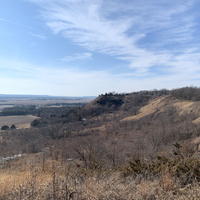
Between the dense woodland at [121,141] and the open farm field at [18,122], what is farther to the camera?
the open farm field at [18,122]

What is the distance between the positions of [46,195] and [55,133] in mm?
36196

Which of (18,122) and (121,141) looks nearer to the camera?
(121,141)

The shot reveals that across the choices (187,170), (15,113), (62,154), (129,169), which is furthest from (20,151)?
(15,113)

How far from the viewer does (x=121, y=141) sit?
2625 centimetres

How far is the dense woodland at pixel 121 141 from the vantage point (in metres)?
5.52

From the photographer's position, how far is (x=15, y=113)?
91750 millimetres

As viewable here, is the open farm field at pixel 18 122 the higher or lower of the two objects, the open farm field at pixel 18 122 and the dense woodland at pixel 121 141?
the lower

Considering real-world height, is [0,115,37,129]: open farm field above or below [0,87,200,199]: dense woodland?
below

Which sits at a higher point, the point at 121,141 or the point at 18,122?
→ the point at 121,141

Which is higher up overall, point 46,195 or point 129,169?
point 46,195

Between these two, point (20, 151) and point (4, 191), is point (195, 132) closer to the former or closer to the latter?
point (4, 191)

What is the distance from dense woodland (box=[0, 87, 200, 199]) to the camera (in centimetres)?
552

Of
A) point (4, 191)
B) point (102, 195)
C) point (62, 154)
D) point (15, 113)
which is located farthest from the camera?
point (15, 113)

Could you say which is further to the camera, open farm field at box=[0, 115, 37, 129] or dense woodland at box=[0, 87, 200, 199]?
open farm field at box=[0, 115, 37, 129]
